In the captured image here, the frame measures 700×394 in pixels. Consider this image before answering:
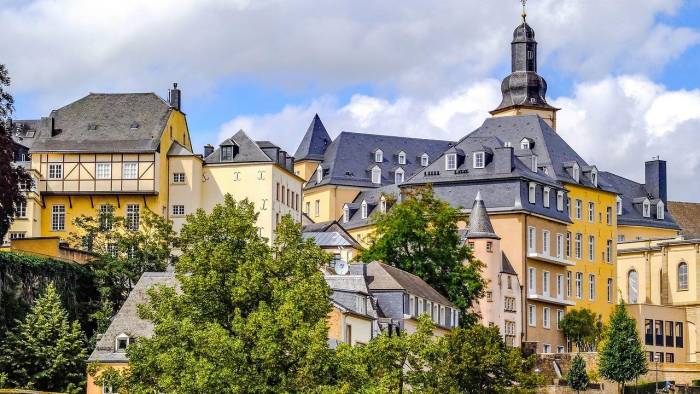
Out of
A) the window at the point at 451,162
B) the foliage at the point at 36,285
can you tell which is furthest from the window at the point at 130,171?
the window at the point at 451,162

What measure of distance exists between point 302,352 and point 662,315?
6744cm

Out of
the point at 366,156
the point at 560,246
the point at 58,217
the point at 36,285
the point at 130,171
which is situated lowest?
the point at 36,285

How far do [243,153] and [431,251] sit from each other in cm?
1665

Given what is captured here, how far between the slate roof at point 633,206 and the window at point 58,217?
49351 mm

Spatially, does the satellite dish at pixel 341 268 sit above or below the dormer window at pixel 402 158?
below

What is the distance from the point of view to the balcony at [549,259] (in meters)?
121

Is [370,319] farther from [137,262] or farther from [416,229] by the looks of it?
[416,229]

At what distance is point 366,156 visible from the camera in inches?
6014

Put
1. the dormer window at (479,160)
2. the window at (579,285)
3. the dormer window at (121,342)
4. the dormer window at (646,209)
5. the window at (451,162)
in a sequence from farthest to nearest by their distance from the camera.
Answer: the dormer window at (646,209) → the window at (579,285) → the window at (451,162) → the dormer window at (479,160) → the dormer window at (121,342)

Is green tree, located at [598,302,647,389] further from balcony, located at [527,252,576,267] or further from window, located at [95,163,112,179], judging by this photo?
window, located at [95,163,112,179]

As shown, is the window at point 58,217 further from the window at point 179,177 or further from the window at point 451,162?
the window at point 451,162

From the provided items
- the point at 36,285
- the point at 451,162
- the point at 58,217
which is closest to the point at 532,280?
the point at 451,162

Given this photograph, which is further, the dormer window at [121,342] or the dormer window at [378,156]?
the dormer window at [378,156]

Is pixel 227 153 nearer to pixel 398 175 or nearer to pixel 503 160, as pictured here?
pixel 503 160
